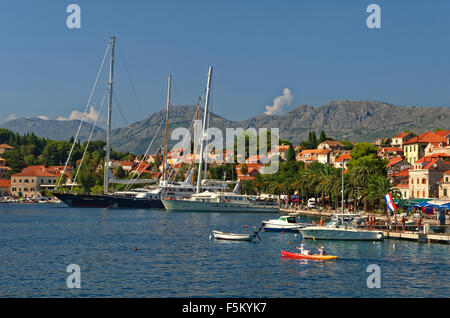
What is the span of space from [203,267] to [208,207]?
7486 cm

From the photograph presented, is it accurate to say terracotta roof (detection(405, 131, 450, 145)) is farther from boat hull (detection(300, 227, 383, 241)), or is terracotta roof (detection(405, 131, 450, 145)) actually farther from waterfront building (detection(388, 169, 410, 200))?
boat hull (detection(300, 227, 383, 241))

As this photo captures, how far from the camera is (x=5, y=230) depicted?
74.6 m

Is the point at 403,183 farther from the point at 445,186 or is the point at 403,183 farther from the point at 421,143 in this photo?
the point at 421,143

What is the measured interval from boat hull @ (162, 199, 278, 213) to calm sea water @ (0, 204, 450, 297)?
50.9 metres

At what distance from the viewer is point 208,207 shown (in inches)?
4651

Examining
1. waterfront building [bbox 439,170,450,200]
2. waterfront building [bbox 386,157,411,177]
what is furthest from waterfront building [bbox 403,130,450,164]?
waterfront building [bbox 439,170,450,200]

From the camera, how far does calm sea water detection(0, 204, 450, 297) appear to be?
114 ft

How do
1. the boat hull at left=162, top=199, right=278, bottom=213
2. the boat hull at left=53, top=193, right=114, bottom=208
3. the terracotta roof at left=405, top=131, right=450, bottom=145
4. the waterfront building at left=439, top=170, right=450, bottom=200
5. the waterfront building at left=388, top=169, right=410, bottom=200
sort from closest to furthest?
the waterfront building at left=439, top=170, right=450, bottom=200 → the boat hull at left=162, top=199, right=278, bottom=213 → the waterfront building at left=388, top=169, right=410, bottom=200 → the boat hull at left=53, top=193, right=114, bottom=208 → the terracotta roof at left=405, top=131, right=450, bottom=145

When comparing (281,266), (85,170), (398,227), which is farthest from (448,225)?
(85,170)

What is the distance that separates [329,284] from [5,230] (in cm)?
5258

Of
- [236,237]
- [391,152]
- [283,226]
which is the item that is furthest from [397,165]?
[236,237]

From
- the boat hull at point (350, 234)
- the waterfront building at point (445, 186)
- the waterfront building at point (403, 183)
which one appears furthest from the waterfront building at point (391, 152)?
the boat hull at point (350, 234)

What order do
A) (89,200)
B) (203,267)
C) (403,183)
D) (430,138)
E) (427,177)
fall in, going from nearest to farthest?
(203,267), (427,177), (403,183), (89,200), (430,138)
